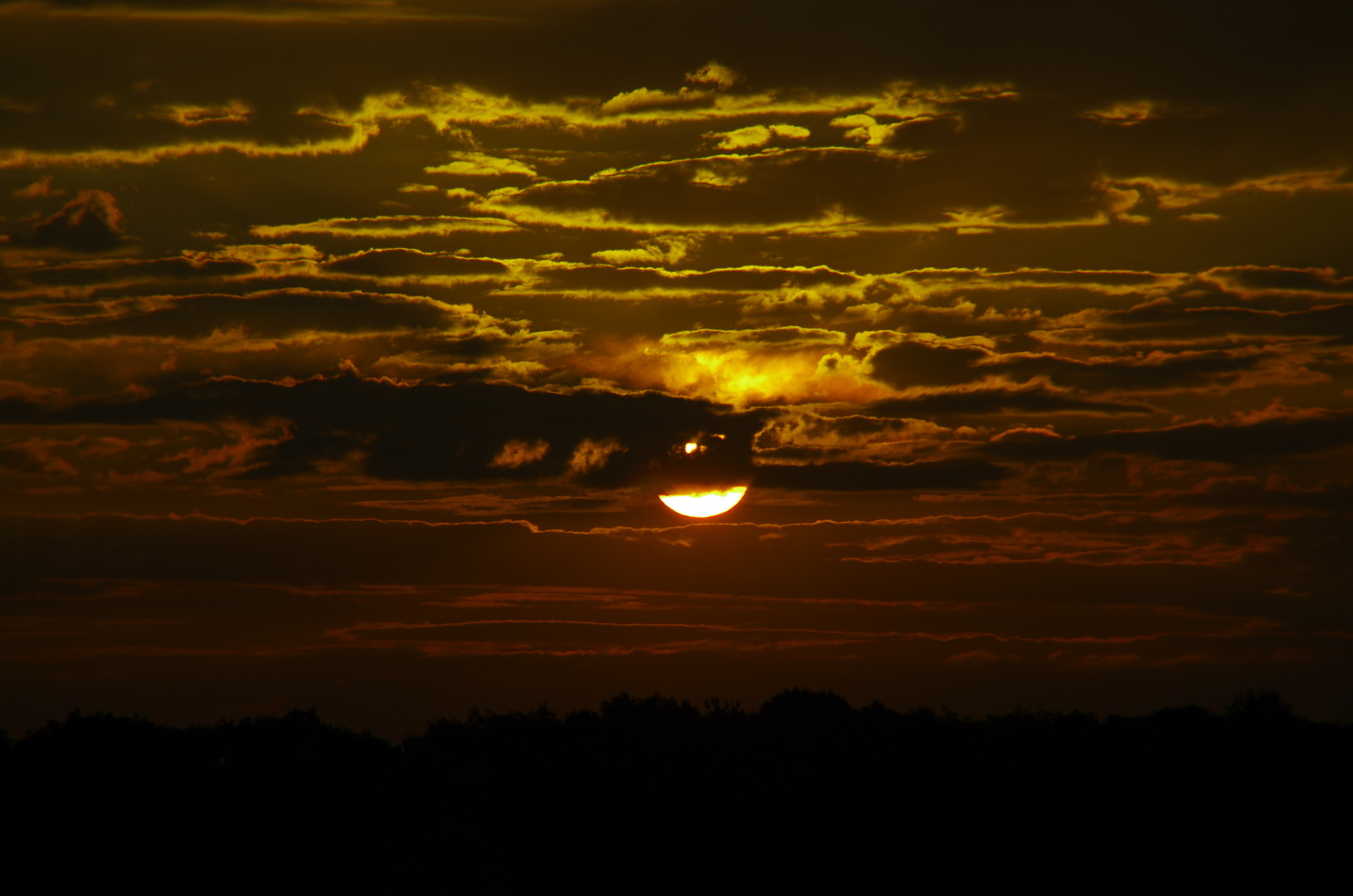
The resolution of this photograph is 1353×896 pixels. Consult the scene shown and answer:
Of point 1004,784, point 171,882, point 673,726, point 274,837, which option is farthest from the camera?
point 673,726

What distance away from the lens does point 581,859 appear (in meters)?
60.3

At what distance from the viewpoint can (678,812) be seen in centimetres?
6462

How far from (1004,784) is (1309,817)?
1360 cm

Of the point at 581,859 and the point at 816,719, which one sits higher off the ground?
the point at 816,719

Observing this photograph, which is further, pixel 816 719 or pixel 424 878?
pixel 816 719

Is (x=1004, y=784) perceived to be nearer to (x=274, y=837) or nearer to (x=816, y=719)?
(x=816, y=719)

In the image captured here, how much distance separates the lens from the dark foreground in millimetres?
58312

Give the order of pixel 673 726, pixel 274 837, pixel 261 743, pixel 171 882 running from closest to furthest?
pixel 171 882
pixel 274 837
pixel 261 743
pixel 673 726

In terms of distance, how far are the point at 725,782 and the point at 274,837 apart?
22.0 m

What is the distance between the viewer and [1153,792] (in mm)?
64500

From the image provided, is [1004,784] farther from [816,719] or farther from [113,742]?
[113,742]

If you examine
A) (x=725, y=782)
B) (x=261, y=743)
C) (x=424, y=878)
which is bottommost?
(x=424, y=878)

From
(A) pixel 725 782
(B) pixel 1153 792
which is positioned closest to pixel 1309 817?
(B) pixel 1153 792

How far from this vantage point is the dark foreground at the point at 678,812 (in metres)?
58.3
